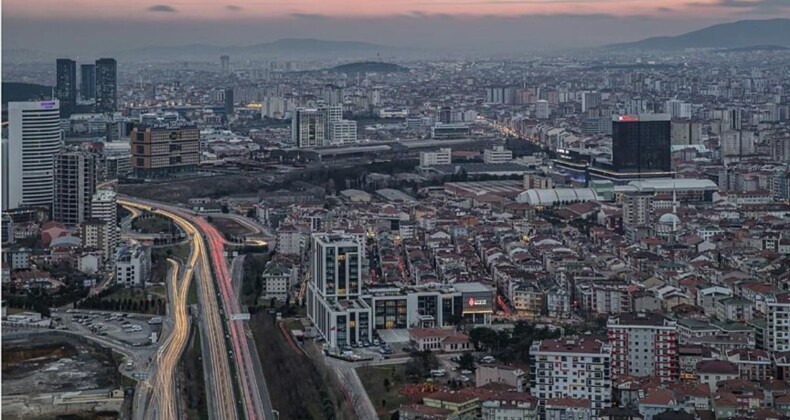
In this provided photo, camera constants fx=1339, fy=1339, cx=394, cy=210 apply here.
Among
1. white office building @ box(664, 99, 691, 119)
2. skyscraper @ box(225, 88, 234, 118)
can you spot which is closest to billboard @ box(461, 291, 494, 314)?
white office building @ box(664, 99, 691, 119)

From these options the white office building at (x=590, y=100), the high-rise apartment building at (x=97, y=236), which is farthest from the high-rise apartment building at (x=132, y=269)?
the white office building at (x=590, y=100)

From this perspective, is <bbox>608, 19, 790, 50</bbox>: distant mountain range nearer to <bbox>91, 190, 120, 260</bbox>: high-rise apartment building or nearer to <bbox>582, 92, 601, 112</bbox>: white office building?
<bbox>582, 92, 601, 112</bbox>: white office building

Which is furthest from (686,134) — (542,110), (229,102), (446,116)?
(229,102)

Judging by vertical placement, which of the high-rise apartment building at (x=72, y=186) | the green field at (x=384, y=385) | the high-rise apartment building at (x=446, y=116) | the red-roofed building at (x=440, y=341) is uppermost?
the high-rise apartment building at (x=446, y=116)

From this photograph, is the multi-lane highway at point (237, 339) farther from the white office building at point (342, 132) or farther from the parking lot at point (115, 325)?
the white office building at point (342, 132)

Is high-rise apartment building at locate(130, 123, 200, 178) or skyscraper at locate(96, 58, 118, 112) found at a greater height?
skyscraper at locate(96, 58, 118, 112)
